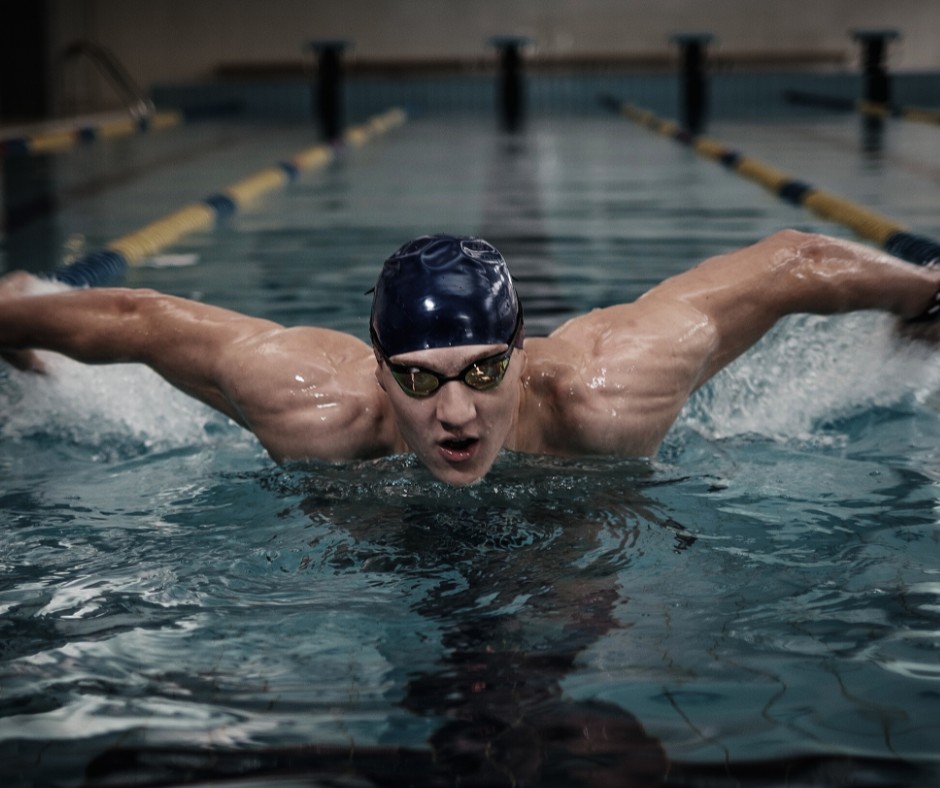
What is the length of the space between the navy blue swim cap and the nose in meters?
0.08

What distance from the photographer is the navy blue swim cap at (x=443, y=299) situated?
2.35 metres

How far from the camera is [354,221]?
7227 mm

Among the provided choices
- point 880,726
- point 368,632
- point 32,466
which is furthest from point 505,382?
point 32,466

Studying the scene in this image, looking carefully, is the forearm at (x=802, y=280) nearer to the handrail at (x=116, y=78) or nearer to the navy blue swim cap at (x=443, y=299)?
the navy blue swim cap at (x=443, y=299)

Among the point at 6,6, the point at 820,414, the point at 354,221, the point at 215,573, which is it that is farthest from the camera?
the point at 6,6

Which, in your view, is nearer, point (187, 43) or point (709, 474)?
point (709, 474)

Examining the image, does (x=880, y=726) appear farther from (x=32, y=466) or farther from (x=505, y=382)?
(x=32, y=466)

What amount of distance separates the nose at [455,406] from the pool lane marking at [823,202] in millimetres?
1987

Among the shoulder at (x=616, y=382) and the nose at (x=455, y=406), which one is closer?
the nose at (x=455, y=406)

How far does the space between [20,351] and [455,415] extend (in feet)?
4.54

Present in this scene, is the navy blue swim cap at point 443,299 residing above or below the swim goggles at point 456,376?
above

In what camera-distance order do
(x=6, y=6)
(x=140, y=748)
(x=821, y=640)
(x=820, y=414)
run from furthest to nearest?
(x=6, y=6) → (x=820, y=414) → (x=821, y=640) → (x=140, y=748)

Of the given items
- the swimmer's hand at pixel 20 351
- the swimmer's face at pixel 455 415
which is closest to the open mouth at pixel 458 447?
the swimmer's face at pixel 455 415

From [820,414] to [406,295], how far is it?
1.49 m
